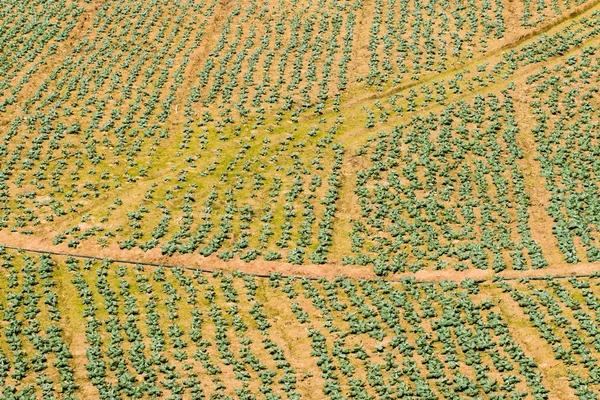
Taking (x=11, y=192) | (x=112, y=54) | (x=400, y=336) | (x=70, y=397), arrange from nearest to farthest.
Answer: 1. (x=70, y=397)
2. (x=400, y=336)
3. (x=11, y=192)
4. (x=112, y=54)

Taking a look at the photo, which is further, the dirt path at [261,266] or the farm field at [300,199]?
the dirt path at [261,266]

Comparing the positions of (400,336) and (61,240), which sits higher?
(61,240)

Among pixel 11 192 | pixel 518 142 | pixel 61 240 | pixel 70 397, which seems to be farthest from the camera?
pixel 518 142

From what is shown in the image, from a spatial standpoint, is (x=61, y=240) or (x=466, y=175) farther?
(x=466, y=175)

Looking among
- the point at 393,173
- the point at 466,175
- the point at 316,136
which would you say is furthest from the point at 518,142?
the point at 316,136

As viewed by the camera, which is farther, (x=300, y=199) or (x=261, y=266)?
(x=300, y=199)

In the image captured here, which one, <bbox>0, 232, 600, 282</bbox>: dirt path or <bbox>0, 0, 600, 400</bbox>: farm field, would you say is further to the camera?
<bbox>0, 232, 600, 282</bbox>: dirt path

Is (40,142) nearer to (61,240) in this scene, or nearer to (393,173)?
(61,240)
